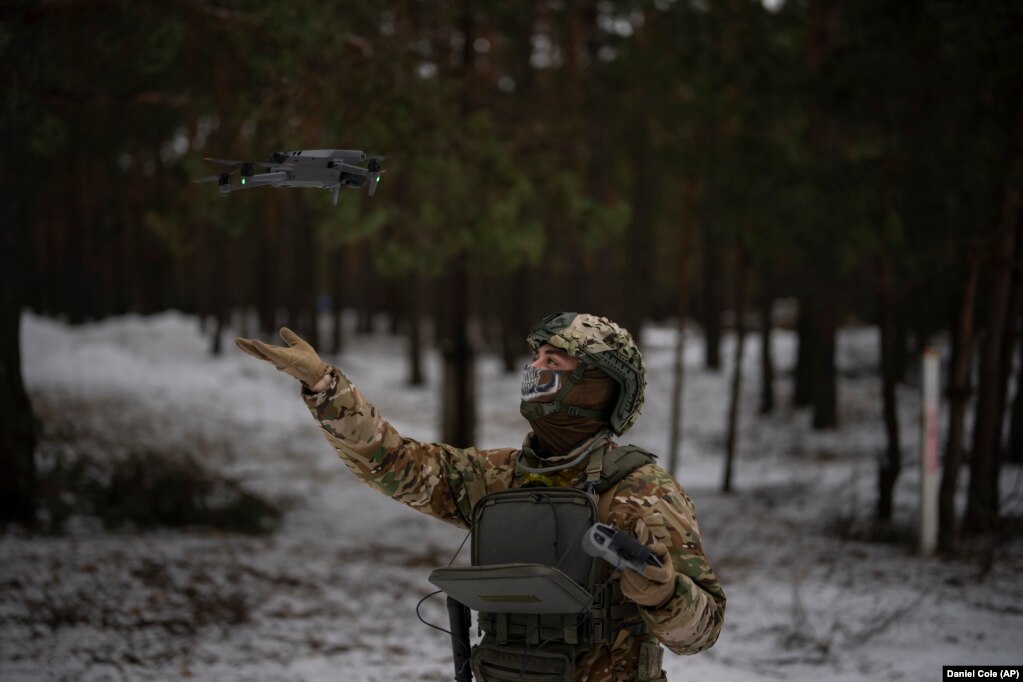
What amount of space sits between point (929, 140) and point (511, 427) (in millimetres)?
10621

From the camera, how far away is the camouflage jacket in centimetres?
254

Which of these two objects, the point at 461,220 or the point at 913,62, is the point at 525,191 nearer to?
the point at 461,220

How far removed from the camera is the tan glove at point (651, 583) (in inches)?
92.0

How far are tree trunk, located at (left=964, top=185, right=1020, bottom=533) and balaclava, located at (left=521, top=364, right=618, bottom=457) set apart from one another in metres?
6.38

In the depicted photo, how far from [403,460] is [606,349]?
2.44 feet

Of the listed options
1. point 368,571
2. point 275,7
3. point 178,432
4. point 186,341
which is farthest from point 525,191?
point 186,341

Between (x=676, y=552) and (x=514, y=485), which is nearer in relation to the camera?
(x=676, y=552)

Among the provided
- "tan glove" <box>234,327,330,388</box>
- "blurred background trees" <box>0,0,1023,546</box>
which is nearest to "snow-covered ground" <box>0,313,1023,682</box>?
"blurred background trees" <box>0,0,1023,546</box>

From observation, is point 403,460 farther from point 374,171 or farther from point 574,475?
point 374,171

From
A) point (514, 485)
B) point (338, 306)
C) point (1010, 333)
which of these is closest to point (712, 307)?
point (338, 306)

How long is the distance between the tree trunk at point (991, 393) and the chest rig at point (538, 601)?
6533 mm

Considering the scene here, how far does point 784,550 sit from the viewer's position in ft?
30.3

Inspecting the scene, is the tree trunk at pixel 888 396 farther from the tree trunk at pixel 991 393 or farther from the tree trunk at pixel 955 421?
the tree trunk at pixel 955 421

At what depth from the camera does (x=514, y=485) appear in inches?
123
